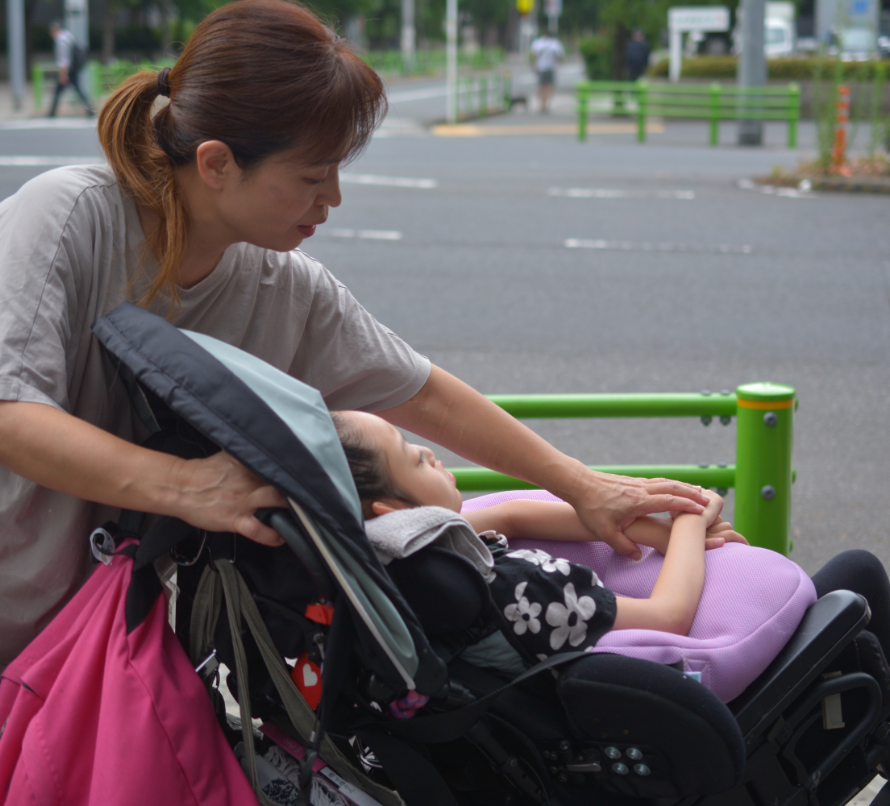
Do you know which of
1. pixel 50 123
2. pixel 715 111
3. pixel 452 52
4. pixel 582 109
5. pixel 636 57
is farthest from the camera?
pixel 636 57

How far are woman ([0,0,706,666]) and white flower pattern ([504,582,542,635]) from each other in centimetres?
45

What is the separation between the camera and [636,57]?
87.9 ft

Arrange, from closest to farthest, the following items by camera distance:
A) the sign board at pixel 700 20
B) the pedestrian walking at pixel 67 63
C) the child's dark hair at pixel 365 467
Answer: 1. the child's dark hair at pixel 365 467
2. the pedestrian walking at pixel 67 63
3. the sign board at pixel 700 20

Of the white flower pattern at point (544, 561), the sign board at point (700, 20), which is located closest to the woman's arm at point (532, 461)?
the white flower pattern at point (544, 561)

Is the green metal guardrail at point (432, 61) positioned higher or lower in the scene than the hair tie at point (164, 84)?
higher

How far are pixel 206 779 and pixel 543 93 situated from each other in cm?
2605

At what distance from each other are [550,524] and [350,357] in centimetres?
53

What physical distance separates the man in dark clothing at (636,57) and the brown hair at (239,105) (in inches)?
1054

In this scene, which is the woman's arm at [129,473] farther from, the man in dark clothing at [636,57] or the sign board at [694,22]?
the man in dark clothing at [636,57]

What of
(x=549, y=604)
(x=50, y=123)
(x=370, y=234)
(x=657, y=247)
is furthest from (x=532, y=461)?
(x=50, y=123)

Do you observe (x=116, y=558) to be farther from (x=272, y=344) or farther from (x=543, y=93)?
(x=543, y=93)

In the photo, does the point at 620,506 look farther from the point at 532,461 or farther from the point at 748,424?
the point at 748,424

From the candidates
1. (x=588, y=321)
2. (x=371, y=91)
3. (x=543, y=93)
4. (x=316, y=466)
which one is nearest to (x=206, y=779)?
(x=316, y=466)

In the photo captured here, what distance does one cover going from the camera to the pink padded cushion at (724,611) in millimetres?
1722
